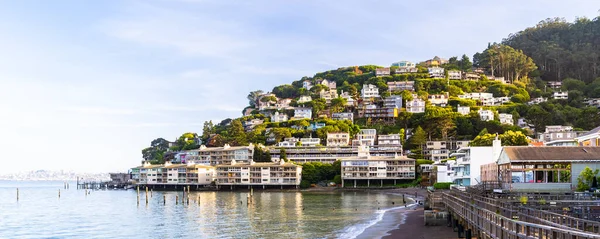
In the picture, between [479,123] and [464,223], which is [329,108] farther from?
[464,223]

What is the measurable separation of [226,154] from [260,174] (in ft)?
74.9

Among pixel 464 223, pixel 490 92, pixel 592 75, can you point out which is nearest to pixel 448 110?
pixel 490 92

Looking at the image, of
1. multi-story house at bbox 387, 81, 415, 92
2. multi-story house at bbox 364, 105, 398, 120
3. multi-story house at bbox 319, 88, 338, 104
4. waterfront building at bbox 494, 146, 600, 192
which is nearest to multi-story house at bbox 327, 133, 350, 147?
multi-story house at bbox 364, 105, 398, 120

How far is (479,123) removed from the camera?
14275 cm

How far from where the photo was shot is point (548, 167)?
A: 4162 cm

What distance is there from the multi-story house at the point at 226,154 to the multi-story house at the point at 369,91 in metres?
53.9

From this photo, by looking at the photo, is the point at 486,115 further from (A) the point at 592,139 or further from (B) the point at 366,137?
(A) the point at 592,139

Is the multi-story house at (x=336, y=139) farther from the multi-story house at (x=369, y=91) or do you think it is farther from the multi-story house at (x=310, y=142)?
the multi-story house at (x=369, y=91)

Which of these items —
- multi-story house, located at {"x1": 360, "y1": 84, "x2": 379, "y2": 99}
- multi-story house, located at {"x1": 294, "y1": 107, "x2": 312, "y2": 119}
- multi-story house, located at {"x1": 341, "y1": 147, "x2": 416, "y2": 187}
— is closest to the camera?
multi-story house, located at {"x1": 341, "y1": 147, "x2": 416, "y2": 187}

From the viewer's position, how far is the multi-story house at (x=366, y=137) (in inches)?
5866

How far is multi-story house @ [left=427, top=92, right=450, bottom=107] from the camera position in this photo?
167375mm

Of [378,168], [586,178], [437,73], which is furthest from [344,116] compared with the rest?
[586,178]

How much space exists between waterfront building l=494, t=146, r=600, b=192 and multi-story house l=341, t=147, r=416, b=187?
84819 mm

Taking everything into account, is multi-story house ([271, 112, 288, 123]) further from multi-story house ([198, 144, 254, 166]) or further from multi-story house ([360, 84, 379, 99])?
multi-story house ([360, 84, 379, 99])
